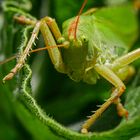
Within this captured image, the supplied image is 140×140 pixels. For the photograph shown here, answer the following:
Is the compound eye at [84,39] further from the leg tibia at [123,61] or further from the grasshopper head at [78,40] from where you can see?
the leg tibia at [123,61]

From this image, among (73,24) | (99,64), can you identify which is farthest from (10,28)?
(99,64)

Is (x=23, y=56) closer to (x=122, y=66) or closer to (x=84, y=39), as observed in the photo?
(x=84, y=39)

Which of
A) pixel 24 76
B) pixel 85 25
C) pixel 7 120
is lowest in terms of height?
pixel 7 120

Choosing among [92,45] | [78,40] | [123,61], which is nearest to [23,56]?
[78,40]

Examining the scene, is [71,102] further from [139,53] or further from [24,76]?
[24,76]

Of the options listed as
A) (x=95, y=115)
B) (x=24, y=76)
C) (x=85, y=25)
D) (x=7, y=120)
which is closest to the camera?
(x=24, y=76)

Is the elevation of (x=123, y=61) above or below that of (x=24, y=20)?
below

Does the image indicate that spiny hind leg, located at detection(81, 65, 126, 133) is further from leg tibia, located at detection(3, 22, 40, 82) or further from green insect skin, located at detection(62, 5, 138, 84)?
leg tibia, located at detection(3, 22, 40, 82)
